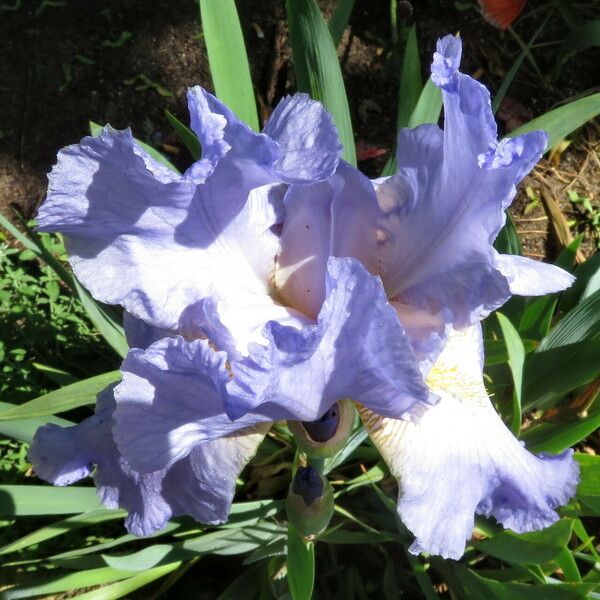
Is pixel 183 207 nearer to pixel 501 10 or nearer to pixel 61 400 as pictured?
pixel 61 400

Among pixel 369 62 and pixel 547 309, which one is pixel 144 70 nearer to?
pixel 369 62

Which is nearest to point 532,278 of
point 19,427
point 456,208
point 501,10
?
point 456,208

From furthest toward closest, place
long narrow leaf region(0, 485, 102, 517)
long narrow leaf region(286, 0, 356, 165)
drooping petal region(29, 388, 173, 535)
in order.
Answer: long narrow leaf region(286, 0, 356, 165) < long narrow leaf region(0, 485, 102, 517) < drooping petal region(29, 388, 173, 535)

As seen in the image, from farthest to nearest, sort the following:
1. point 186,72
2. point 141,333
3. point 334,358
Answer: point 186,72, point 141,333, point 334,358

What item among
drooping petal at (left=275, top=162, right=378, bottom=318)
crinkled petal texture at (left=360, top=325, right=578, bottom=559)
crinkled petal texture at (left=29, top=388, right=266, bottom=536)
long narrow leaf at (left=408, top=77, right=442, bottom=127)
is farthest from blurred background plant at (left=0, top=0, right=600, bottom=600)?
drooping petal at (left=275, top=162, right=378, bottom=318)

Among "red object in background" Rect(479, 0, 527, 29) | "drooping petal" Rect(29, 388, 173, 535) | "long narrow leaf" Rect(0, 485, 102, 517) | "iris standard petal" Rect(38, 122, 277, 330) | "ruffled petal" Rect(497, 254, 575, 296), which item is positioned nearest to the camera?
"iris standard petal" Rect(38, 122, 277, 330)

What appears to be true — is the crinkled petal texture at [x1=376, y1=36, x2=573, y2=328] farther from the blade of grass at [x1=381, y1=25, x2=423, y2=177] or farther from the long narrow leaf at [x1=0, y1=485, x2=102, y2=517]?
the long narrow leaf at [x1=0, y1=485, x2=102, y2=517]

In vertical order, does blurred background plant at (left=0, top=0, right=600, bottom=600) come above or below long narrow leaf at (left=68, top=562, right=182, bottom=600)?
above

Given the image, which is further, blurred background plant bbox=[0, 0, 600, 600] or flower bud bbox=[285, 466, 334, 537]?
blurred background plant bbox=[0, 0, 600, 600]
